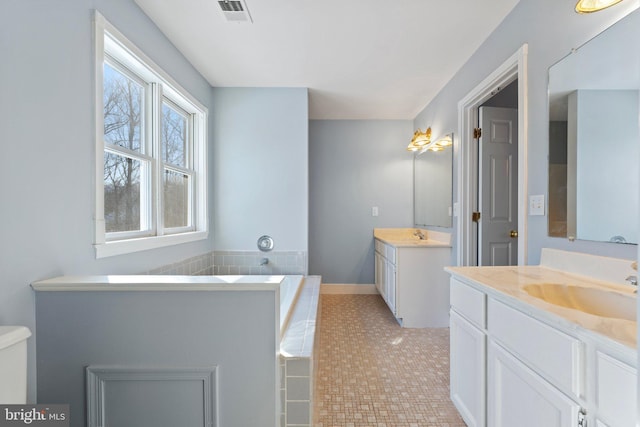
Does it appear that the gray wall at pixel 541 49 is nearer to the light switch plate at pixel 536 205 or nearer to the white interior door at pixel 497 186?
the light switch plate at pixel 536 205

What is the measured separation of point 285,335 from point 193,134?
6.97 feet

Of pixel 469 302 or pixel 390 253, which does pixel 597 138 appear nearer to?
pixel 469 302

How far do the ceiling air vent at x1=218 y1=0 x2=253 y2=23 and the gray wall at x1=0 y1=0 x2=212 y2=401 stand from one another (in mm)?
592

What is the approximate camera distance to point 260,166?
10.2 feet

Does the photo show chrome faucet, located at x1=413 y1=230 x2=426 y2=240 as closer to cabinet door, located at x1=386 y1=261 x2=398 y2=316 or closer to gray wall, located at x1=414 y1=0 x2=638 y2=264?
cabinet door, located at x1=386 y1=261 x2=398 y2=316

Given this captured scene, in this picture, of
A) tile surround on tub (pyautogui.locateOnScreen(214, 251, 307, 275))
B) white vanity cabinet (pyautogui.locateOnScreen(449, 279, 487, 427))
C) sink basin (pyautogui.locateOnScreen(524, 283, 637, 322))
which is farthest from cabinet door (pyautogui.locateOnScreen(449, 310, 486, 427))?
tile surround on tub (pyautogui.locateOnScreen(214, 251, 307, 275))

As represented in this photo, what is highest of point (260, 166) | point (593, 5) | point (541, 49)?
point (541, 49)

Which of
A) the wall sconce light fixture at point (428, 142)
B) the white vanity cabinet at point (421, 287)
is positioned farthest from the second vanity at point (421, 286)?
the wall sconce light fixture at point (428, 142)

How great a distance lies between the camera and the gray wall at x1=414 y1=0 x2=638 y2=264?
132 cm

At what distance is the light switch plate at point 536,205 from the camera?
65.2 inches

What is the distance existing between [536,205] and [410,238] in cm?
229

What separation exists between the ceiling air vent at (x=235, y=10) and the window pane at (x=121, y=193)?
3.56 ft

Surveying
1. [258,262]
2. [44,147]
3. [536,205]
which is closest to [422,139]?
[536,205]

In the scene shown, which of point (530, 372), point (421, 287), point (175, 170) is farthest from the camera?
point (421, 287)
